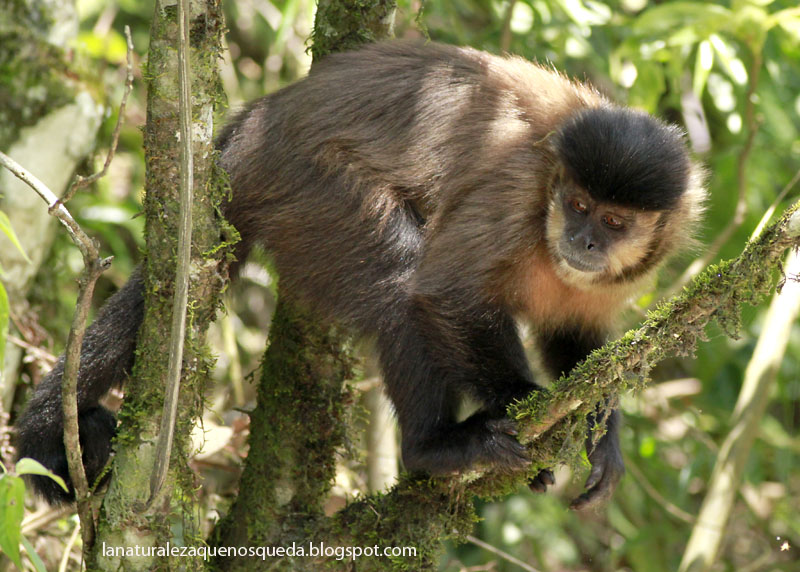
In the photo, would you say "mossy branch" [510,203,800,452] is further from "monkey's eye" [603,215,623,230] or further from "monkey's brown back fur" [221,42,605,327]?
"monkey's eye" [603,215,623,230]

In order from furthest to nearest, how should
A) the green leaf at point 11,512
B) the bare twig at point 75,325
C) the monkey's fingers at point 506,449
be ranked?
the monkey's fingers at point 506,449
the bare twig at point 75,325
the green leaf at point 11,512

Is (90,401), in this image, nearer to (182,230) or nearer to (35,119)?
(182,230)

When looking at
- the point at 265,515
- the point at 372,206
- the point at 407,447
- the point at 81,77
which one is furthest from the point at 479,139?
the point at 81,77

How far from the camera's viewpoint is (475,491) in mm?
3668

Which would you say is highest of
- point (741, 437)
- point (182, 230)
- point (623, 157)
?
point (182, 230)

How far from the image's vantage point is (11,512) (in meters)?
2.14

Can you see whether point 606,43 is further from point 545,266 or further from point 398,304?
point 398,304

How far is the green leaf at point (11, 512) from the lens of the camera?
213 centimetres

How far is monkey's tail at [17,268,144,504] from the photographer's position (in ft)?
12.1

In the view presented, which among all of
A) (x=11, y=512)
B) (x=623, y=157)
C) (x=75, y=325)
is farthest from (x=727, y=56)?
(x=11, y=512)

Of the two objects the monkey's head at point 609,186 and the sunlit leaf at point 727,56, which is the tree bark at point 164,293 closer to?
the monkey's head at point 609,186

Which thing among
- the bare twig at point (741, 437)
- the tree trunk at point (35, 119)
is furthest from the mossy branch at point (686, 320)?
the tree trunk at point (35, 119)

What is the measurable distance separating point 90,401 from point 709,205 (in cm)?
337

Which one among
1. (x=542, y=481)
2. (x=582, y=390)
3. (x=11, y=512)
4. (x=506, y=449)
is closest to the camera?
(x=11, y=512)
